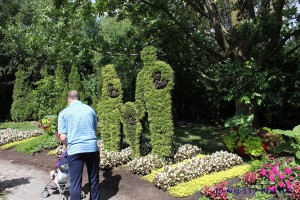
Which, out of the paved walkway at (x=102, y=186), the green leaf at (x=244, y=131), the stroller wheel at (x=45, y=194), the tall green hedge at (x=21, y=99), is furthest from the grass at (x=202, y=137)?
the tall green hedge at (x=21, y=99)

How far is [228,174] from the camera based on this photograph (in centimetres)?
550

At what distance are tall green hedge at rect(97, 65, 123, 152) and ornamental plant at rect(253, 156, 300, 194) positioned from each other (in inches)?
135

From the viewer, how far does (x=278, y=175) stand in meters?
4.75

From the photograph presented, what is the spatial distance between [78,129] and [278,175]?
3.26m

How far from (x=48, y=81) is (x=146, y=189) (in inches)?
326

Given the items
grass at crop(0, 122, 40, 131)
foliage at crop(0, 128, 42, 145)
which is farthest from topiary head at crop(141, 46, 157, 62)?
grass at crop(0, 122, 40, 131)

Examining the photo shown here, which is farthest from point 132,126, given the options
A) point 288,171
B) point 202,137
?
point 202,137

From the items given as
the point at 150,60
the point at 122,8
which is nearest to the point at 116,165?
the point at 150,60

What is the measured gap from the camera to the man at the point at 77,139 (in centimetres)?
439

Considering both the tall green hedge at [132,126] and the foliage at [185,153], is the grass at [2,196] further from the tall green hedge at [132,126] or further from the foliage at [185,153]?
the foliage at [185,153]

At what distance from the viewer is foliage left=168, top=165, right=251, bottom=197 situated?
5.02 meters

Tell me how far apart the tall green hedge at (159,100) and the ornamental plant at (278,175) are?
2042mm

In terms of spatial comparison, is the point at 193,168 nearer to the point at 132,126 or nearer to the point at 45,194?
the point at 132,126

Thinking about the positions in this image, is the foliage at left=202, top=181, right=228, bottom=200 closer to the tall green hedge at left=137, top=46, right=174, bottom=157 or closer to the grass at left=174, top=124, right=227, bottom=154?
the tall green hedge at left=137, top=46, right=174, bottom=157
